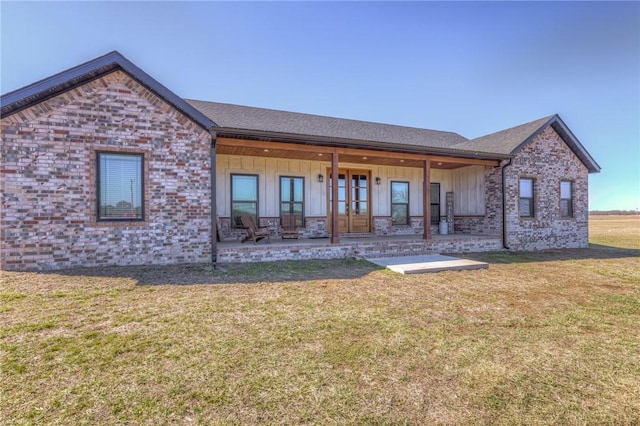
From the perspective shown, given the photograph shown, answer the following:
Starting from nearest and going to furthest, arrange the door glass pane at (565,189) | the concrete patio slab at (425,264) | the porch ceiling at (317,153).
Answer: the concrete patio slab at (425,264)
the porch ceiling at (317,153)
the door glass pane at (565,189)

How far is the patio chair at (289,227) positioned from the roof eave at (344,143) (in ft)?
9.41

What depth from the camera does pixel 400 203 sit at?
11859mm

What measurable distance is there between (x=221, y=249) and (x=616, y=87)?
1865 centimetres

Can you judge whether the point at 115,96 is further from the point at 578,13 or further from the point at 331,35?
the point at 578,13

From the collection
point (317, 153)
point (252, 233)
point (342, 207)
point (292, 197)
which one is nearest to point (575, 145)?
point (342, 207)

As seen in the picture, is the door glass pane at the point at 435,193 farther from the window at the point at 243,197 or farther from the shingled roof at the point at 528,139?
the window at the point at 243,197

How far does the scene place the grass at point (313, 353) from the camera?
1975 mm

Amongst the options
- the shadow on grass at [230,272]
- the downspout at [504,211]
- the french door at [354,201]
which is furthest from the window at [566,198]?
the shadow on grass at [230,272]

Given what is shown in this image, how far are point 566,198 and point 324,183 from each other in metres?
9.61

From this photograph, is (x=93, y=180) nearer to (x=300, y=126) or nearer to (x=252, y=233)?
(x=252, y=233)

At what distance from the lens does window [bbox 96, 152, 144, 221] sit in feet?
21.2

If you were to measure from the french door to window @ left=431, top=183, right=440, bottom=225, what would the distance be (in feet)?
9.67

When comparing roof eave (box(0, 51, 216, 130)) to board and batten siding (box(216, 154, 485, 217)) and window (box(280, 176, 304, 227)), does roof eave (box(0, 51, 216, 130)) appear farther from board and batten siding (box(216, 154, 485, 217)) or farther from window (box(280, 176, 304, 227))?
window (box(280, 176, 304, 227))

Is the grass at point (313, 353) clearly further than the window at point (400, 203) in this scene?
No
